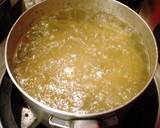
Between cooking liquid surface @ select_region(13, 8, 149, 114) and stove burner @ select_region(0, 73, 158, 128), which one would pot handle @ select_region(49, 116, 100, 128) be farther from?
stove burner @ select_region(0, 73, 158, 128)

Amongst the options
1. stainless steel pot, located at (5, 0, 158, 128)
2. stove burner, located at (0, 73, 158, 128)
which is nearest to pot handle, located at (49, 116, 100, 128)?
stainless steel pot, located at (5, 0, 158, 128)

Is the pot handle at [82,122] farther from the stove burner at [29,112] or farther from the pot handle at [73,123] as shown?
the stove burner at [29,112]

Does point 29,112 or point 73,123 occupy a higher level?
point 73,123

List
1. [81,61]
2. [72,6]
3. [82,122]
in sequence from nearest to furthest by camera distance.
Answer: [82,122]
[81,61]
[72,6]

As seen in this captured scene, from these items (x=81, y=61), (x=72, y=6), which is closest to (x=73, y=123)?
(x=81, y=61)

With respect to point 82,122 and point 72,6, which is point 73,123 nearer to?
point 82,122
